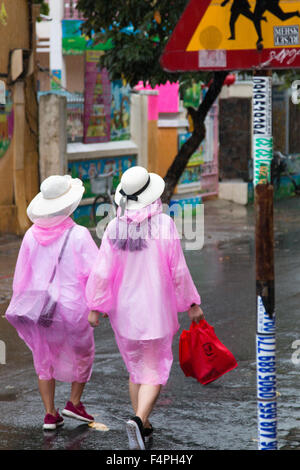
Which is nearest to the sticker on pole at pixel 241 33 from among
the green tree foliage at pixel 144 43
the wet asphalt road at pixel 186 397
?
the wet asphalt road at pixel 186 397

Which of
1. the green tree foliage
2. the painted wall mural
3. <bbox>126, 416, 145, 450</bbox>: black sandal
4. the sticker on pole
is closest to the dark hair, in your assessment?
<bbox>126, 416, 145, 450</bbox>: black sandal

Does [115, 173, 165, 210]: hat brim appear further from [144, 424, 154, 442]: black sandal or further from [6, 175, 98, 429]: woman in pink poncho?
[144, 424, 154, 442]: black sandal

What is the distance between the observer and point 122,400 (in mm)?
7316

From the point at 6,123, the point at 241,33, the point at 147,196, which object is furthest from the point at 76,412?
the point at 6,123

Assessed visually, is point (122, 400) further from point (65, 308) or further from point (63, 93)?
point (63, 93)

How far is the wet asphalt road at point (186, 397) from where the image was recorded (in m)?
6.34

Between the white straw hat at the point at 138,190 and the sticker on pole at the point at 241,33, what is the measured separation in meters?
1.66

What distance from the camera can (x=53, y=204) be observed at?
6.66 metres

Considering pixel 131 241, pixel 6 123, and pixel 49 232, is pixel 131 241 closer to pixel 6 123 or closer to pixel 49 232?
pixel 49 232

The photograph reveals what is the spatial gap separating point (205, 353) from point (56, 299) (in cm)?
105

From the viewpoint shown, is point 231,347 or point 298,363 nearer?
point 298,363

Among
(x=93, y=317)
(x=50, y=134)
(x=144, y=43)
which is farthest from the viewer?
(x=50, y=134)
